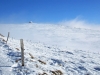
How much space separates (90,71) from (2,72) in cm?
980

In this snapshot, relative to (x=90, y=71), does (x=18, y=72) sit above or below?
above

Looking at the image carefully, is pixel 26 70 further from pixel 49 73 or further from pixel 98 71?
pixel 98 71

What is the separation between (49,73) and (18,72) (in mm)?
2852

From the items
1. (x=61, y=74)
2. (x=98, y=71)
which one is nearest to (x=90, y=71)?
(x=98, y=71)

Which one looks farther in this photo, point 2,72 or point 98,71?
point 98,71

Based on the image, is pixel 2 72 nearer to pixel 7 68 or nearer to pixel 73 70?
pixel 7 68

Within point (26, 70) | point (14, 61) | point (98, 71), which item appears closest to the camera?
point (26, 70)

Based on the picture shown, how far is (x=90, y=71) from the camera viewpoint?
15133 mm

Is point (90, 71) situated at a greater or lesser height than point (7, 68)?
lesser

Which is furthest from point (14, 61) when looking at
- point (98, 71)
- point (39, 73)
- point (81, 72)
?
point (98, 71)

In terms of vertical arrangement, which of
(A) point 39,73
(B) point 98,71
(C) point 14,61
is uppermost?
(C) point 14,61

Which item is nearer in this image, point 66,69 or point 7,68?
point 7,68

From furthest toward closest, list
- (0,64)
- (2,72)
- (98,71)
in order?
(98,71) → (0,64) → (2,72)

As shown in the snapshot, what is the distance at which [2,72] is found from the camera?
10148mm
